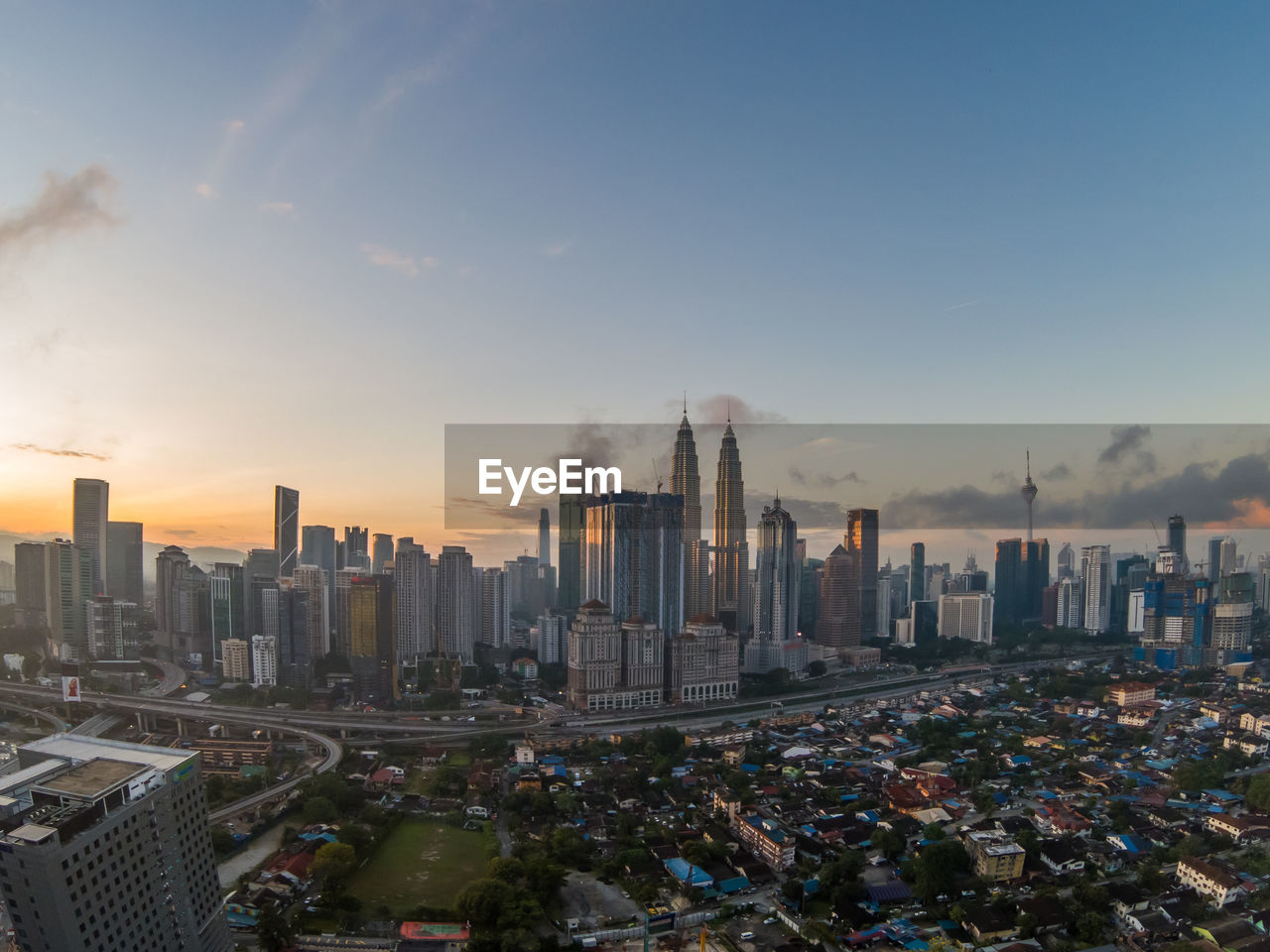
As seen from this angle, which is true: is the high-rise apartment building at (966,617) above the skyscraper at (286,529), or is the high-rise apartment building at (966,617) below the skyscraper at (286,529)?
below

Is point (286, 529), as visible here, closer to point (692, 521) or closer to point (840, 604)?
point (692, 521)

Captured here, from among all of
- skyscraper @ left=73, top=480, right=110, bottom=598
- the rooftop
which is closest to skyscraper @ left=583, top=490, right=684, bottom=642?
skyscraper @ left=73, top=480, right=110, bottom=598

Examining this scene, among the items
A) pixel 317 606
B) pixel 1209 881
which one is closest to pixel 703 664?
pixel 317 606

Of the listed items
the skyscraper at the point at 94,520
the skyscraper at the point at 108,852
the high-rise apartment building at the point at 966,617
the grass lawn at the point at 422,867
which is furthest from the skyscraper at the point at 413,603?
the high-rise apartment building at the point at 966,617

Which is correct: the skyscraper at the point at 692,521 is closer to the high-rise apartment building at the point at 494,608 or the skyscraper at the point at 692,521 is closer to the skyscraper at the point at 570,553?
the skyscraper at the point at 570,553

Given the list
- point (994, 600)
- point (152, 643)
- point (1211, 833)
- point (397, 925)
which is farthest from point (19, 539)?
point (994, 600)

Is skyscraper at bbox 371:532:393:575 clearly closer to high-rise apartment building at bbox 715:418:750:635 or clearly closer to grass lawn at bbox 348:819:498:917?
high-rise apartment building at bbox 715:418:750:635

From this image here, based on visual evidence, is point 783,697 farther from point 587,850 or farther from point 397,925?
point 397,925
